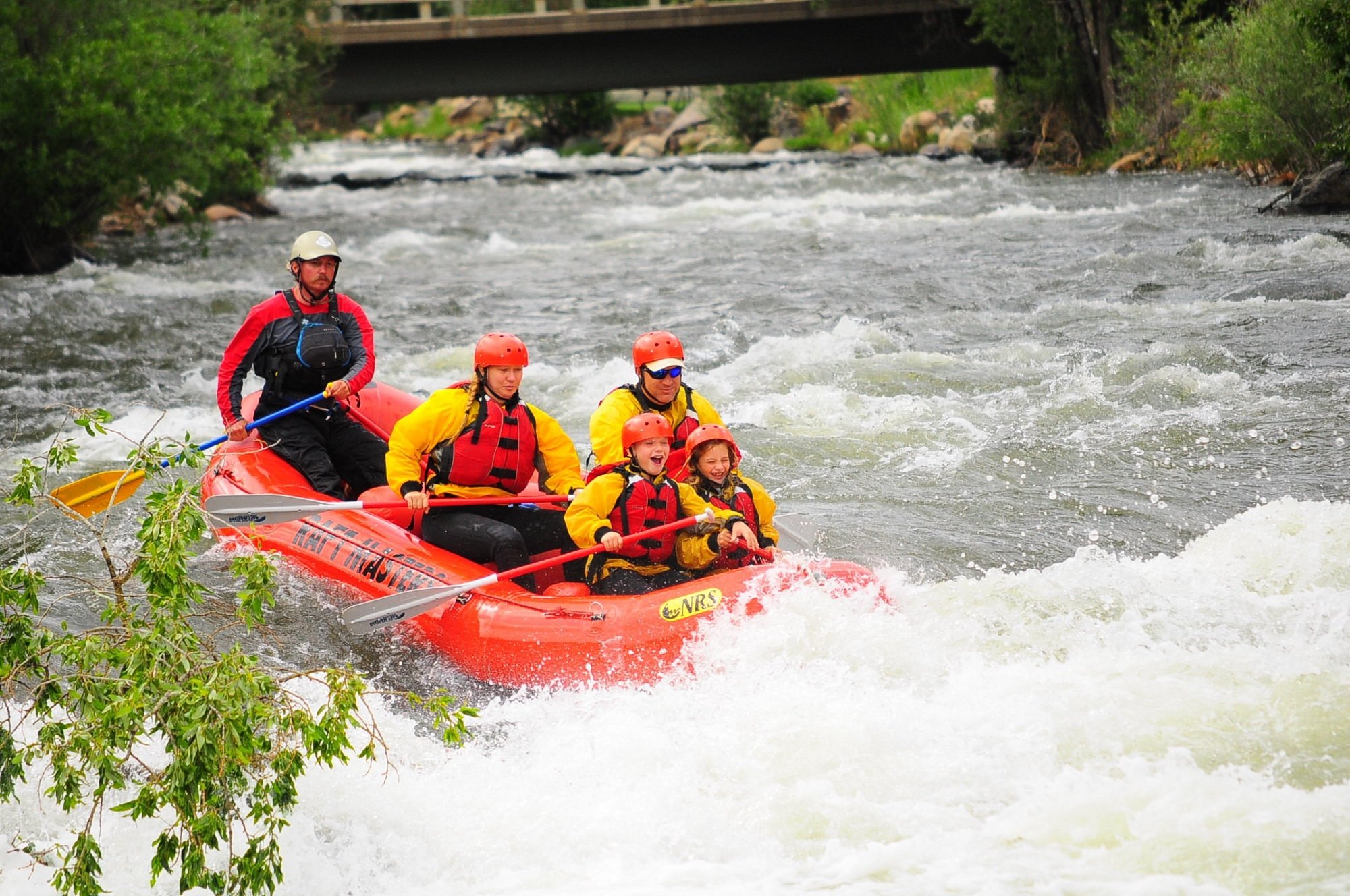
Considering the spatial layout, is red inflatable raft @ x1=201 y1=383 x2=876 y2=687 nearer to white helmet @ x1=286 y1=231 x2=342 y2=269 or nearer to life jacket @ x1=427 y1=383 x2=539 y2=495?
life jacket @ x1=427 y1=383 x2=539 y2=495

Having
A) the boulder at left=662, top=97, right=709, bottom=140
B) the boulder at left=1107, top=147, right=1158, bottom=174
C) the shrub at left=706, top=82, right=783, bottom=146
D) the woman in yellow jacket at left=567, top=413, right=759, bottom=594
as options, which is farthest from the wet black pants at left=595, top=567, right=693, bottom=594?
the boulder at left=662, top=97, right=709, bottom=140

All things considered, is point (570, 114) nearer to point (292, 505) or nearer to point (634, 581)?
point (292, 505)

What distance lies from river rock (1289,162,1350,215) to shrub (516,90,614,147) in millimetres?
25830

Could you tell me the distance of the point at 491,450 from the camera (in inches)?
233

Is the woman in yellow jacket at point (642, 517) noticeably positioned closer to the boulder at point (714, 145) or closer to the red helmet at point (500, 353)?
the red helmet at point (500, 353)

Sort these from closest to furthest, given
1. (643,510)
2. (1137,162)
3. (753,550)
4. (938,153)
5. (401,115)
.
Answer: (753,550)
(643,510)
(1137,162)
(938,153)
(401,115)

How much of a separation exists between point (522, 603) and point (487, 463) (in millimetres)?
829

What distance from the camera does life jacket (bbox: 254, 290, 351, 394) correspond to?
6848 mm

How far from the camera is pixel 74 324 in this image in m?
12.9

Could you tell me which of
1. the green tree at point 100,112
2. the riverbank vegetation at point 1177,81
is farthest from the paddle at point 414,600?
the green tree at point 100,112

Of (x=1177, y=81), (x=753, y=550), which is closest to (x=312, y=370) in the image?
(x=753, y=550)

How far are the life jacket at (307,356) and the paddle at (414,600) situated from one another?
1927mm

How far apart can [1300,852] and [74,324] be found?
12125 millimetres

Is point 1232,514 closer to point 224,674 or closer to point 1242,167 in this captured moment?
point 224,674
